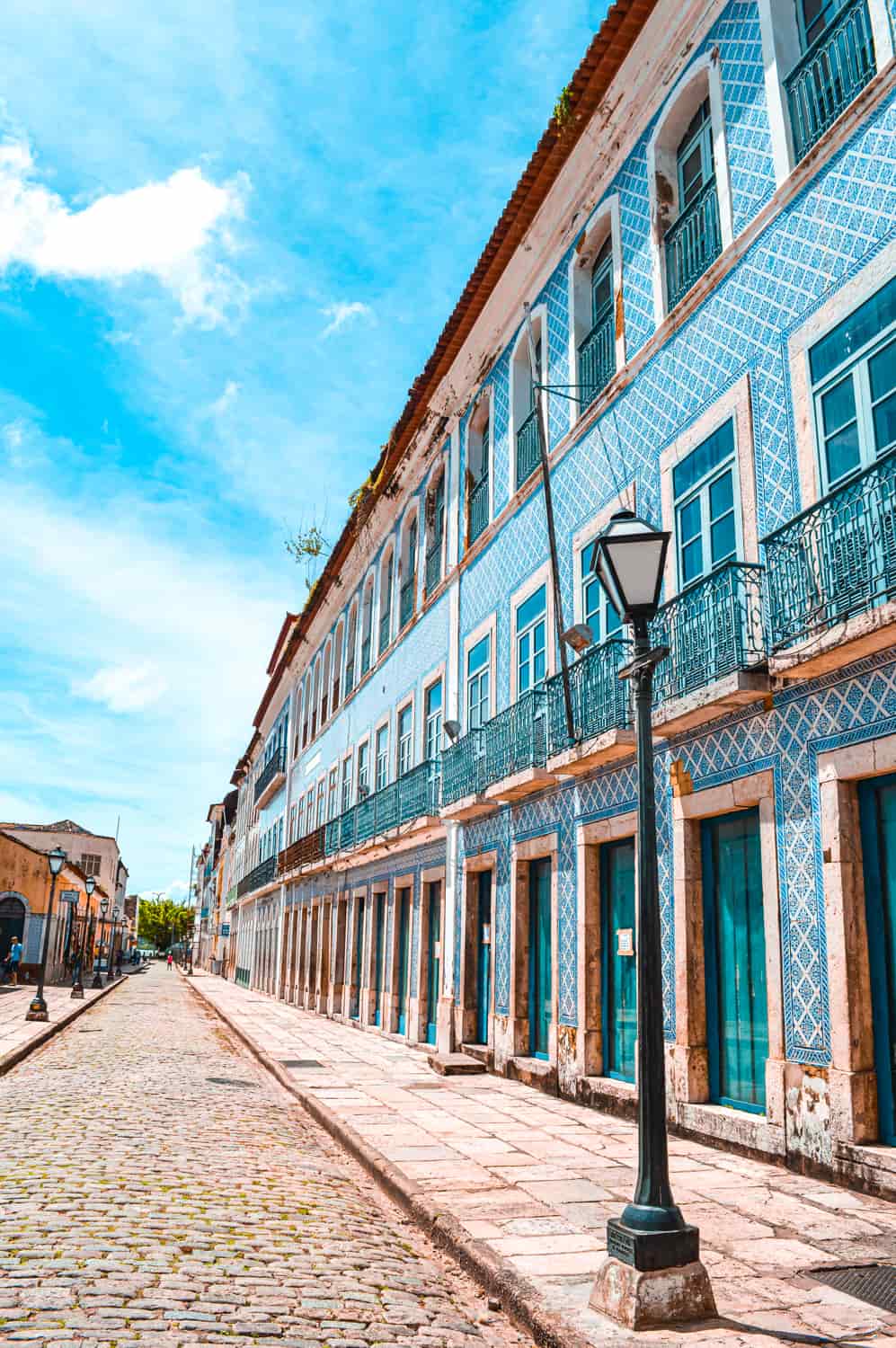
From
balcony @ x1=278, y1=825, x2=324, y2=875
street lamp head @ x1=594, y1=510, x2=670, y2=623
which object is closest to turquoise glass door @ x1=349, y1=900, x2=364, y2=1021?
balcony @ x1=278, y1=825, x2=324, y2=875

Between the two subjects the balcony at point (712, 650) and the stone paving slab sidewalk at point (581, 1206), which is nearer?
the stone paving slab sidewalk at point (581, 1206)

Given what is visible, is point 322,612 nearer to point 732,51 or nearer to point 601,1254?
point 732,51

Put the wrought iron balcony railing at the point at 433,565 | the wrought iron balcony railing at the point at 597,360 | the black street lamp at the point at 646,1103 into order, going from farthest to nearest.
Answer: the wrought iron balcony railing at the point at 433,565
the wrought iron balcony railing at the point at 597,360
the black street lamp at the point at 646,1103

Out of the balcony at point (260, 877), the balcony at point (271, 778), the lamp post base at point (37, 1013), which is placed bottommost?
the lamp post base at point (37, 1013)

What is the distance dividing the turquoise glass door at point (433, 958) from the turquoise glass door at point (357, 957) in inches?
188

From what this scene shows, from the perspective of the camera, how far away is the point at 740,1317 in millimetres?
3922

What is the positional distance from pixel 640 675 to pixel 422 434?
13418 mm

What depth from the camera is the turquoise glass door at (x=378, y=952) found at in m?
18.7

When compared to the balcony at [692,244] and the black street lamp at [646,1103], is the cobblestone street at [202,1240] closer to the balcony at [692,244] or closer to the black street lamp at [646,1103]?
the black street lamp at [646,1103]

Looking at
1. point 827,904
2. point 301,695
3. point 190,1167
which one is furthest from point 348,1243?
point 301,695

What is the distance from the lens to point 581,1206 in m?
5.67

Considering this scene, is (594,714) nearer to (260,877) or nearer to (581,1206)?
(581,1206)

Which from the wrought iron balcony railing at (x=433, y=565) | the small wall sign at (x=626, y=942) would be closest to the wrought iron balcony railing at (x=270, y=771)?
the wrought iron balcony railing at (x=433, y=565)

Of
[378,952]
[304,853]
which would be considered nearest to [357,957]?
[378,952]
